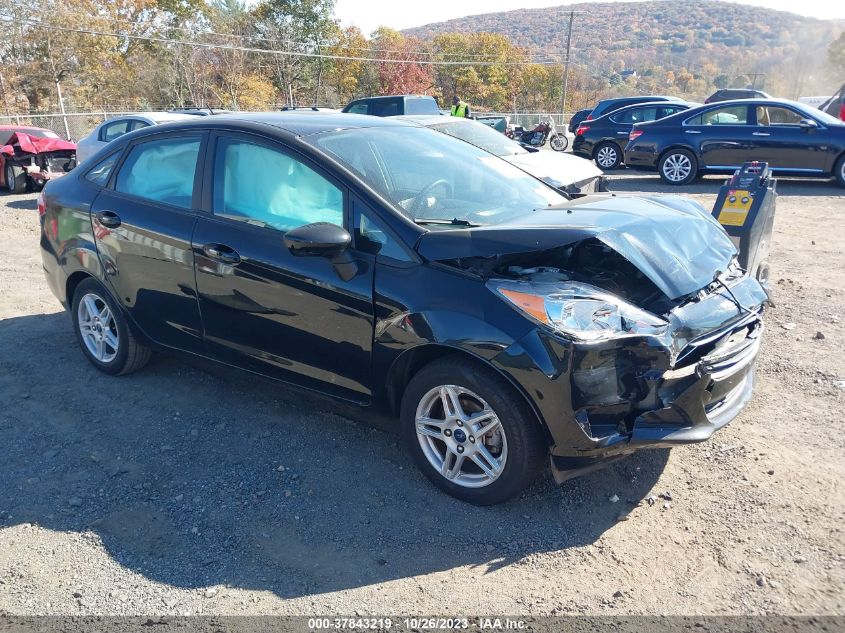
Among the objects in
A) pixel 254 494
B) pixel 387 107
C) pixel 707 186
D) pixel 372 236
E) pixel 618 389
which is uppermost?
pixel 372 236

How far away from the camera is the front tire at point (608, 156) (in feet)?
55.7

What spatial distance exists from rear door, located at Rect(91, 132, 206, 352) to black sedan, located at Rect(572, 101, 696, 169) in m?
14.2

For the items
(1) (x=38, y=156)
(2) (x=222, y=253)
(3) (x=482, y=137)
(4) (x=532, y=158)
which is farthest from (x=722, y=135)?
(1) (x=38, y=156)

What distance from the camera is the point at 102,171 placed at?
4.79 meters

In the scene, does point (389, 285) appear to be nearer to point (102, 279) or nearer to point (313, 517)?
point (313, 517)

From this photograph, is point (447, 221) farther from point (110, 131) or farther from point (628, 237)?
point (110, 131)

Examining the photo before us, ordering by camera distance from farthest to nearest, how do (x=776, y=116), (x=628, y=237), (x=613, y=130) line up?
(x=613, y=130)
(x=776, y=116)
(x=628, y=237)

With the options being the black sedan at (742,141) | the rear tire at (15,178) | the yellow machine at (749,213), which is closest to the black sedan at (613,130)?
the black sedan at (742,141)

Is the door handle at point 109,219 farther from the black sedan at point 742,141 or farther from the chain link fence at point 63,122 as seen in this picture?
the chain link fence at point 63,122

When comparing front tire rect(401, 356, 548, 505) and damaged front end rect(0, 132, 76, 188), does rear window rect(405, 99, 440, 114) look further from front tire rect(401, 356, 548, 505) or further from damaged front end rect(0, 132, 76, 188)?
front tire rect(401, 356, 548, 505)

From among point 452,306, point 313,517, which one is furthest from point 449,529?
point 452,306

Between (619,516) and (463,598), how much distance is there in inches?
36.9

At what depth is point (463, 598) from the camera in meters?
2.73

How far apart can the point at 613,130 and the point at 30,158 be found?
13053 millimetres
